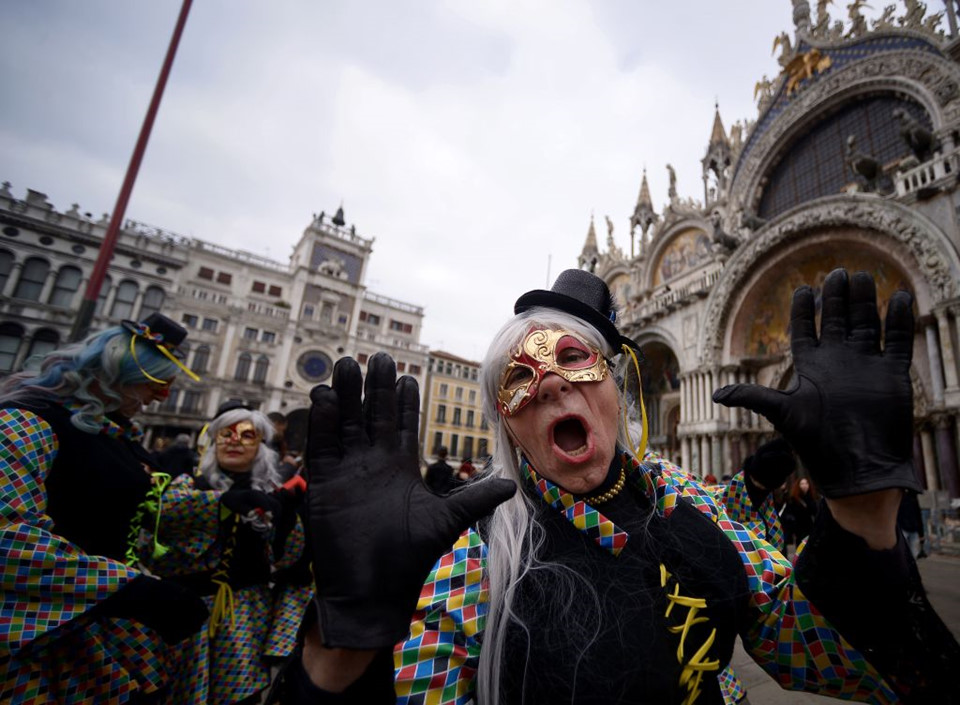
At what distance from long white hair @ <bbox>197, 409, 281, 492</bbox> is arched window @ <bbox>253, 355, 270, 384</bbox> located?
30121mm

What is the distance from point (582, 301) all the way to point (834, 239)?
12.7 metres

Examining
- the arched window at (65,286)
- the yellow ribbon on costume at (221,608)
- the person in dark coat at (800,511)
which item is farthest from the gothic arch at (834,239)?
the arched window at (65,286)

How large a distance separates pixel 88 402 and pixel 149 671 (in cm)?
141

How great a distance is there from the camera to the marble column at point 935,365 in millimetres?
8641

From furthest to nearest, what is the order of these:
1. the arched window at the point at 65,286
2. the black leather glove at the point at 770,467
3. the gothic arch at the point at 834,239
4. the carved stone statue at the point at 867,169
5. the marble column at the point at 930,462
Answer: the arched window at the point at 65,286, the carved stone statue at the point at 867,169, the marble column at the point at 930,462, the gothic arch at the point at 834,239, the black leather glove at the point at 770,467

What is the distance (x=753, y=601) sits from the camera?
57.1 inches

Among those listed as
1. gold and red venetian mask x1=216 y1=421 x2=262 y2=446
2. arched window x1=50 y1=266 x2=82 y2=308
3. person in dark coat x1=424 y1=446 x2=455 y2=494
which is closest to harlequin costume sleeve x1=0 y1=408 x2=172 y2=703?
gold and red venetian mask x1=216 y1=421 x2=262 y2=446

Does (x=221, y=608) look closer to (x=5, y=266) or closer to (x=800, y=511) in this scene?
(x=800, y=511)

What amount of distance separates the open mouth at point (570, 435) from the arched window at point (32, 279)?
34.7 metres

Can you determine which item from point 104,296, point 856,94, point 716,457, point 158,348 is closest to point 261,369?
point 104,296

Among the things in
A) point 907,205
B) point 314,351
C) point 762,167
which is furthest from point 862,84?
point 314,351

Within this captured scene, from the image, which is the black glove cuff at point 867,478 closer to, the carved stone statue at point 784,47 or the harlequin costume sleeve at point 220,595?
the harlequin costume sleeve at point 220,595

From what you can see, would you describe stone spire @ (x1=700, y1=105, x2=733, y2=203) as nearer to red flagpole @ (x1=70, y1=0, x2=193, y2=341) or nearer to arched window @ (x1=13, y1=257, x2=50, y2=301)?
red flagpole @ (x1=70, y1=0, x2=193, y2=341)

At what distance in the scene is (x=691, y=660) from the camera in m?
1.19
